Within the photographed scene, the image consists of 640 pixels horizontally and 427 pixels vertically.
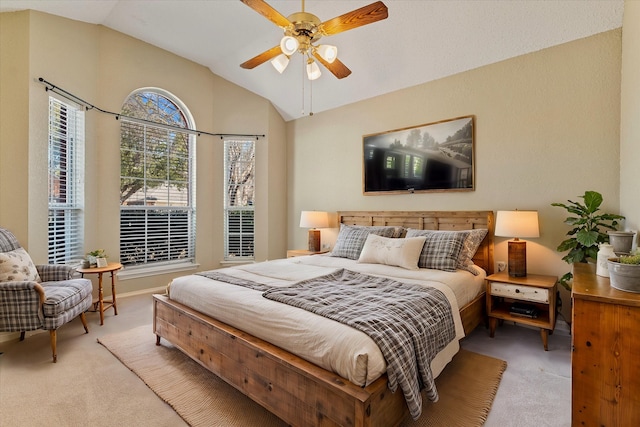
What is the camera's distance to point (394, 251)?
313 centimetres

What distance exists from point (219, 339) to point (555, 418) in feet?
6.96

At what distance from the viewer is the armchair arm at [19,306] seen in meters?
2.46

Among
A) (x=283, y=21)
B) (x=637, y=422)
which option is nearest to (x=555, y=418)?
(x=637, y=422)

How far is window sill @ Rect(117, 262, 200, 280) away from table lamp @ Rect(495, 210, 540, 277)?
13.8 feet

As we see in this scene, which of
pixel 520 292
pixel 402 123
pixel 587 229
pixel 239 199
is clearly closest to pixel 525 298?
pixel 520 292

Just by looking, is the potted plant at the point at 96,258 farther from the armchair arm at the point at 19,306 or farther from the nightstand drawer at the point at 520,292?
the nightstand drawer at the point at 520,292

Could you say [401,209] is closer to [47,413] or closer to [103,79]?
[47,413]

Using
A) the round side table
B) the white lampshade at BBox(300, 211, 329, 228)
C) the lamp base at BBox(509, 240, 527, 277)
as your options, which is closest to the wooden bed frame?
the lamp base at BBox(509, 240, 527, 277)

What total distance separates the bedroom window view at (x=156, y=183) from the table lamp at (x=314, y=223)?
5.90 feet

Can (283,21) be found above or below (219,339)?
above

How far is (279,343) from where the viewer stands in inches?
70.1

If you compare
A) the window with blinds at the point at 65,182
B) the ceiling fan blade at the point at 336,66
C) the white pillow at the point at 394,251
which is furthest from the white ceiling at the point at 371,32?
the white pillow at the point at 394,251

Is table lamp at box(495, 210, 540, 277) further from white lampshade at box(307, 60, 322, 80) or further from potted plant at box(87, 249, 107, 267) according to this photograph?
potted plant at box(87, 249, 107, 267)

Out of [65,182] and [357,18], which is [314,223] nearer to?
[357,18]
